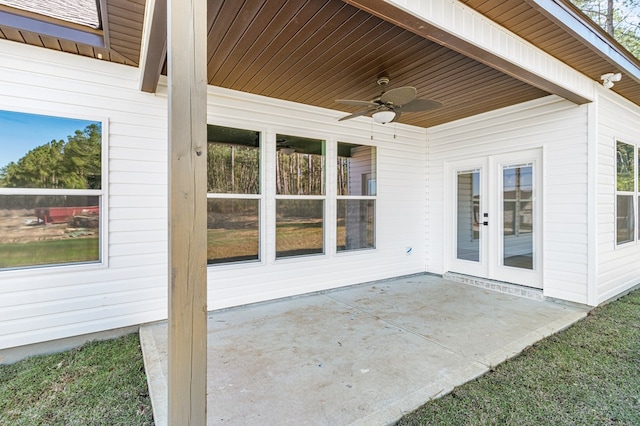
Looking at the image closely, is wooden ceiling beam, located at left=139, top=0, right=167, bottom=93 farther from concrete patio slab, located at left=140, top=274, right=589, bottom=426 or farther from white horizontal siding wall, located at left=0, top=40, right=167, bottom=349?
concrete patio slab, located at left=140, top=274, right=589, bottom=426

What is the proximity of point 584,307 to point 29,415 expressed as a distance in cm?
555

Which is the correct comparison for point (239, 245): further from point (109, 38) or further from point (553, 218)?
point (553, 218)

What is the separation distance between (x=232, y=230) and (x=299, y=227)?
997 millimetres

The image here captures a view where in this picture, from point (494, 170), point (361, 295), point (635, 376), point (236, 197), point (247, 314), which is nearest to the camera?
point (635, 376)

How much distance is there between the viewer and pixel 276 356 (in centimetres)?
280

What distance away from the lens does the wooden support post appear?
1.36 m

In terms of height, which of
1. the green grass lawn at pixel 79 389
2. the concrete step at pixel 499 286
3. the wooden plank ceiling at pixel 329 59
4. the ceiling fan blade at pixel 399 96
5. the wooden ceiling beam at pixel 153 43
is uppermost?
the wooden plank ceiling at pixel 329 59

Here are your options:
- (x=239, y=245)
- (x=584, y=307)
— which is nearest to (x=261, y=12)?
(x=239, y=245)

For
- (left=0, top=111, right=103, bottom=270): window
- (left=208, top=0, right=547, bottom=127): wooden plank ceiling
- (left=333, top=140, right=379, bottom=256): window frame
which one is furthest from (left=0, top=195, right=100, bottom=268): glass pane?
(left=333, top=140, right=379, bottom=256): window frame

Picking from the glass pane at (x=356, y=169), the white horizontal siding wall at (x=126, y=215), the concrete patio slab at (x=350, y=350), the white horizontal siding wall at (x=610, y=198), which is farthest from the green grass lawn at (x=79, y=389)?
the white horizontal siding wall at (x=610, y=198)

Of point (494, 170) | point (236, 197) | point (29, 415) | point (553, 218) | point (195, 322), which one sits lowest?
point (29, 415)

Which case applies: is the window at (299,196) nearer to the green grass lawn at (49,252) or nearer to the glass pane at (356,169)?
the glass pane at (356,169)

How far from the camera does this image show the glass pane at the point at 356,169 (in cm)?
507

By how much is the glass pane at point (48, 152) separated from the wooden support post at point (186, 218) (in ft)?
8.18
